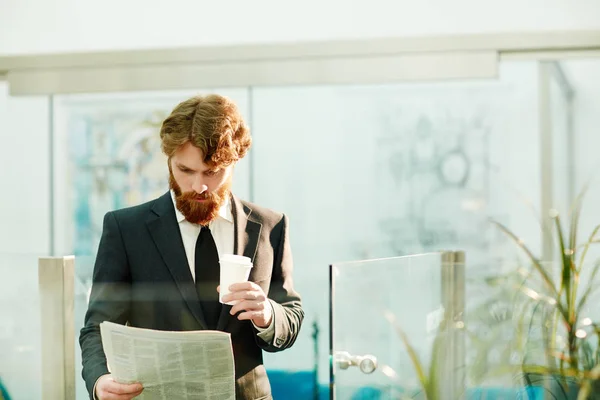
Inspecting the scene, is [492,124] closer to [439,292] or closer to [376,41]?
[376,41]

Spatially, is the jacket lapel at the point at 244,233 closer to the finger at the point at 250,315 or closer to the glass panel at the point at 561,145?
the finger at the point at 250,315

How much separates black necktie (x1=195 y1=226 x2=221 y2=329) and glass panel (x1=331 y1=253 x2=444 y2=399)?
0.29 meters

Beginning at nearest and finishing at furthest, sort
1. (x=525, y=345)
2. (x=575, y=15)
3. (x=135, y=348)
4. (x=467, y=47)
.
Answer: (x=135, y=348) → (x=525, y=345) → (x=467, y=47) → (x=575, y=15)

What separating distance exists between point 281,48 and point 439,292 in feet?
5.44

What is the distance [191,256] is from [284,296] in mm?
259

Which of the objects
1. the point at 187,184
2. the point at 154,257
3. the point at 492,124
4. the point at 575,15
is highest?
the point at 575,15

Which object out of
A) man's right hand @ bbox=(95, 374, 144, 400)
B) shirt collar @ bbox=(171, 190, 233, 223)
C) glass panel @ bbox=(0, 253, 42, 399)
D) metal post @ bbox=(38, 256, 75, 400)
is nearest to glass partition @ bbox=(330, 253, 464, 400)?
shirt collar @ bbox=(171, 190, 233, 223)

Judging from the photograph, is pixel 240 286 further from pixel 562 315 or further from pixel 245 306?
pixel 562 315

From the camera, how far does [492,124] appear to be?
3.41 m

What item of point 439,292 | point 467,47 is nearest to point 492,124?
point 467,47

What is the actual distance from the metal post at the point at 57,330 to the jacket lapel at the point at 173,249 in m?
0.43

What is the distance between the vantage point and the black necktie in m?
1.77

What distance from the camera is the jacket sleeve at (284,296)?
1750mm

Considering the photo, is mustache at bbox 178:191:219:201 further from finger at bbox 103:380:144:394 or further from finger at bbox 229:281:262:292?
finger at bbox 103:380:144:394
